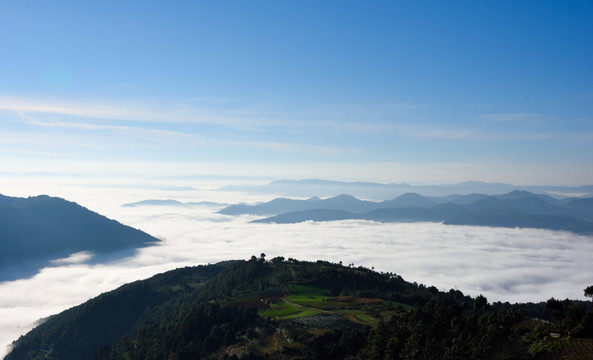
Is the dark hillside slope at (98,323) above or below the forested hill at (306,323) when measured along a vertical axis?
below

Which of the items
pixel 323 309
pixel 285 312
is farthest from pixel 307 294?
pixel 285 312

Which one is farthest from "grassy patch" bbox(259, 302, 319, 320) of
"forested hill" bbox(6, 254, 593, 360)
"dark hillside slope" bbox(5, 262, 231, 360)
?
"dark hillside slope" bbox(5, 262, 231, 360)

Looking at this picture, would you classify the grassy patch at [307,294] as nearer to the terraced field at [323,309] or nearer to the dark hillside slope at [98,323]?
the terraced field at [323,309]

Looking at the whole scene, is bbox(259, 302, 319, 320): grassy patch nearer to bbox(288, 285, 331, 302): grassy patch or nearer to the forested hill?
the forested hill

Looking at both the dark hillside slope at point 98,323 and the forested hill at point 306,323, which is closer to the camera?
the forested hill at point 306,323

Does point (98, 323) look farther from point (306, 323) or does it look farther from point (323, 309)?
point (306, 323)

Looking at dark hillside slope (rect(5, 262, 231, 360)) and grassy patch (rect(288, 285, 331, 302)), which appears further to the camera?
dark hillside slope (rect(5, 262, 231, 360))

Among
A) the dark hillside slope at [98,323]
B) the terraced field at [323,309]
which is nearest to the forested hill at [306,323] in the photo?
the terraced field at [323,309]

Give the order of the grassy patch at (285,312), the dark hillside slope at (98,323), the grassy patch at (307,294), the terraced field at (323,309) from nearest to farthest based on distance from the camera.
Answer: the terraced field at (323,309) < the grassy patch at (285,312) < the grassy patch at (307,294) < the dark hillside slope at (98,323)
